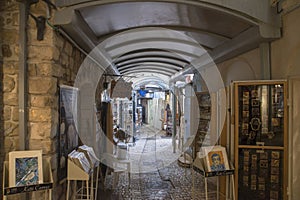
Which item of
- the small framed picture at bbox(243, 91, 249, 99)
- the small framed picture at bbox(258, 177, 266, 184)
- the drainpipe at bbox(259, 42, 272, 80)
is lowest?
the small framed picture at bbox(258, 177, 266, 184)

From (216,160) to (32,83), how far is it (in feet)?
6.98

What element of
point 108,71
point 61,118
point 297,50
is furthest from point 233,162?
point 108,71

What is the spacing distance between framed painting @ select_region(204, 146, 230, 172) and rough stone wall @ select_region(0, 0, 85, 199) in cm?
167

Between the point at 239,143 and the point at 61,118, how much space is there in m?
2.03

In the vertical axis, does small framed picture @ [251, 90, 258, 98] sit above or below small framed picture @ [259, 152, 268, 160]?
above

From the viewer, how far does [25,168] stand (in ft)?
7.17

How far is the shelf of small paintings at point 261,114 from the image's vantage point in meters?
2.81

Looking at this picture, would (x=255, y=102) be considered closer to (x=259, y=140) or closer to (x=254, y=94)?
(x=254, y=94)

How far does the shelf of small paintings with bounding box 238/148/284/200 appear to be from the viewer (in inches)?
111

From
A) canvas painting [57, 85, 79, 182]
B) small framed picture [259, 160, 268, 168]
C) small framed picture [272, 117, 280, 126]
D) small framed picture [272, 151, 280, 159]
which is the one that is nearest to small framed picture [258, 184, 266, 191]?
small framed picture [259, 160, 268, 168]

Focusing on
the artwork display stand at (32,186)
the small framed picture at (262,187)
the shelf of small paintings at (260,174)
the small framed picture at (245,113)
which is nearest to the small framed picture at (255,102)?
the small framed picture at (245,113)

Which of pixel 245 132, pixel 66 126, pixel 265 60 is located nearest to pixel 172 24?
pixel 265 60

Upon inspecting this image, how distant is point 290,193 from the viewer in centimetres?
270

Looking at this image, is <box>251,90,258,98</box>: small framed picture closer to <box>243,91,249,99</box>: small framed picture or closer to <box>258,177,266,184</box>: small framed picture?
<box>243,91,249,99</box>: small framed picture
